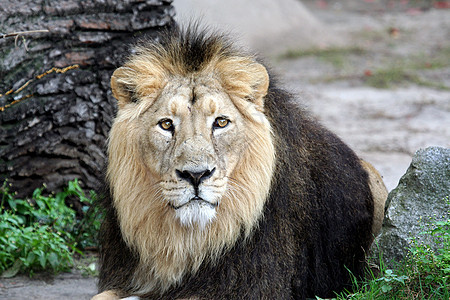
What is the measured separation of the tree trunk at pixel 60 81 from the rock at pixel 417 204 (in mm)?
2205

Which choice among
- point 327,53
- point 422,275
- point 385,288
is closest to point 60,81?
point 385,288

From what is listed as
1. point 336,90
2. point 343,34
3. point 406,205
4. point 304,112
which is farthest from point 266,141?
point 343,34

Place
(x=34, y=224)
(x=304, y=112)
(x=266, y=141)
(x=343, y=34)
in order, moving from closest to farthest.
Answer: (x=266, y=141), (x=304, y=112), (x=34, y=224), (x=343, y=34)

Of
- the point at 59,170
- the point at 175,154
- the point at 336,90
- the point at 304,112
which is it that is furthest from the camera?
the point at 336,90

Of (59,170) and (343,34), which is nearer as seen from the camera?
(59,170)

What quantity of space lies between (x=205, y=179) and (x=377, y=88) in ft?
25.2

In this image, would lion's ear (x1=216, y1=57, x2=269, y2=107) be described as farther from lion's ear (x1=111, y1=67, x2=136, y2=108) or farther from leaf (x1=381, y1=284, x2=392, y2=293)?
leaf (x1=381, y1=284, x2=392, y2=293)

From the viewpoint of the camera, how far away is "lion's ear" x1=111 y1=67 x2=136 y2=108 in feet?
11.7

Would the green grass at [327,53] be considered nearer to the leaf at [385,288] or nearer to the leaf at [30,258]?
the leaf at [30,258]

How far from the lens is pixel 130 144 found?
3.54 m

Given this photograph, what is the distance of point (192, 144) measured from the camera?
3.24 metres

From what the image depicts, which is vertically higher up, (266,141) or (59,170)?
(266,141)

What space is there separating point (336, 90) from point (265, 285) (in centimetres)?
725

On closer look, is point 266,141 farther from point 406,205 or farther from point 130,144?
point 406,205
